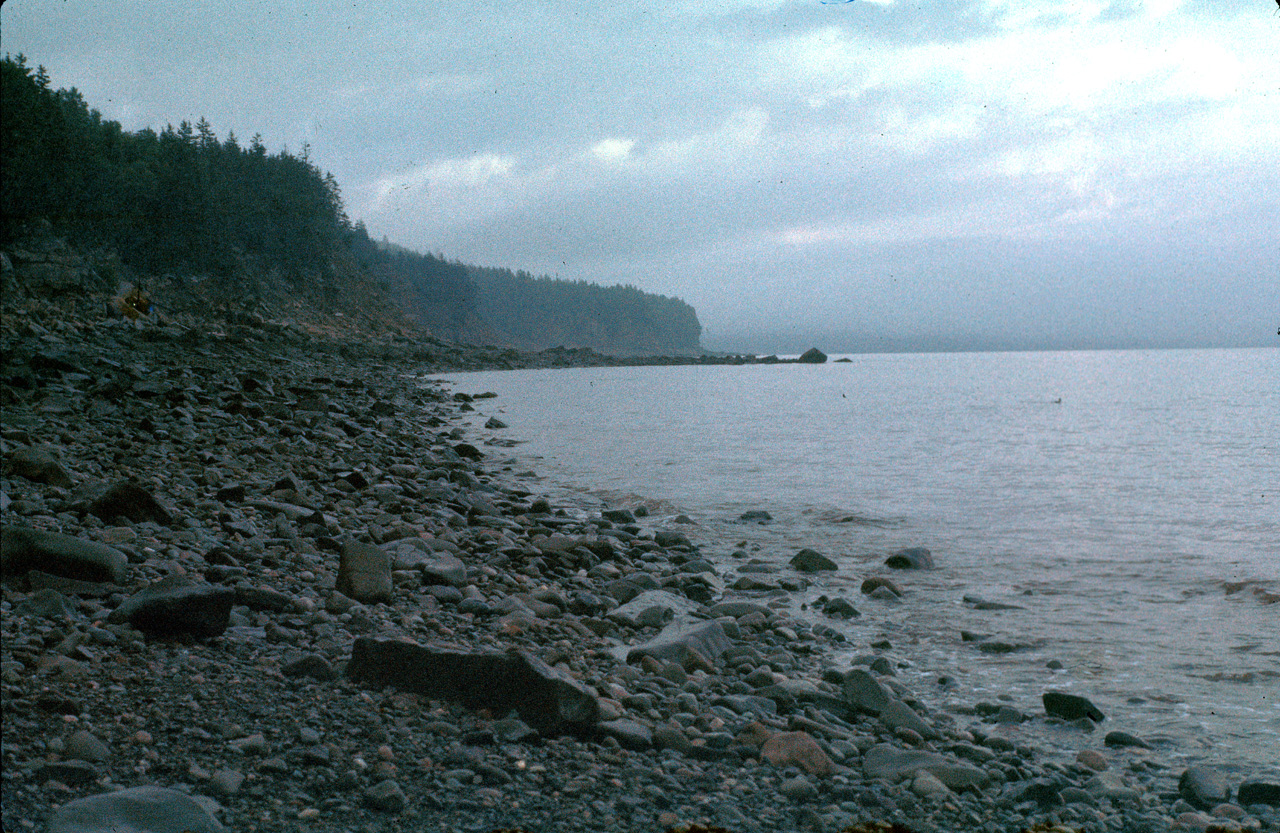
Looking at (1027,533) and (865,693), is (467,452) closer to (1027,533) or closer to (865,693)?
(1027,533)

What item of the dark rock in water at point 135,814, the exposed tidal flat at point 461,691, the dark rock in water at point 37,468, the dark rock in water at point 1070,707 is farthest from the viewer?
the dark rock in water at point 37,468

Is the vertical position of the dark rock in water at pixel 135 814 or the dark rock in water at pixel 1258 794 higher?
the dark rock in water at pixel 135 814

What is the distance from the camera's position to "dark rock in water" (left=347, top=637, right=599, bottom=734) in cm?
426

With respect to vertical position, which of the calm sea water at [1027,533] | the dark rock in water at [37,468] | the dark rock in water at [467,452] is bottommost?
the calm sea water at [1027,533]

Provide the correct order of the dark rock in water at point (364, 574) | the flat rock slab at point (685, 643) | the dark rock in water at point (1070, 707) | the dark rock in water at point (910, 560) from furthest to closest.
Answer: the dark rock in water at point (910, 560) < the dark rock in water at point (364, 574) < the flat rock slab at point (685, 643) < the dark rock in water at point (1070, 707)

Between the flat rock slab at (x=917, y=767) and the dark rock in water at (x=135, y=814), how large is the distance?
3.13 metres

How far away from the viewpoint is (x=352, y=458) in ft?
43.8

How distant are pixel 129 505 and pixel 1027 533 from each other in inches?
476

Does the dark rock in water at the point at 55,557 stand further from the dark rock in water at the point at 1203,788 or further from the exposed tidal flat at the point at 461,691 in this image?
the dark rock in water at the point at 1203,788

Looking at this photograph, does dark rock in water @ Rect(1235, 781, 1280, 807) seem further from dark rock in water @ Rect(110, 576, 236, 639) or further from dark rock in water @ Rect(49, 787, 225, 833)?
dark rock in water @ Rect(110, 576, 236, 639)

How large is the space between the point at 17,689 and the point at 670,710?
322 centimetres

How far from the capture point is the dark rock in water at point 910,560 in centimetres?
1031

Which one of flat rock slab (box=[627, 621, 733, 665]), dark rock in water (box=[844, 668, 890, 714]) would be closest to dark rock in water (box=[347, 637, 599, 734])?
flat rock slab (box=[627, 621, 733, 665])

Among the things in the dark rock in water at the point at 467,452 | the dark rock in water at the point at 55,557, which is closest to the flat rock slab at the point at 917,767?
the dark rock in water at the point at 55,557
